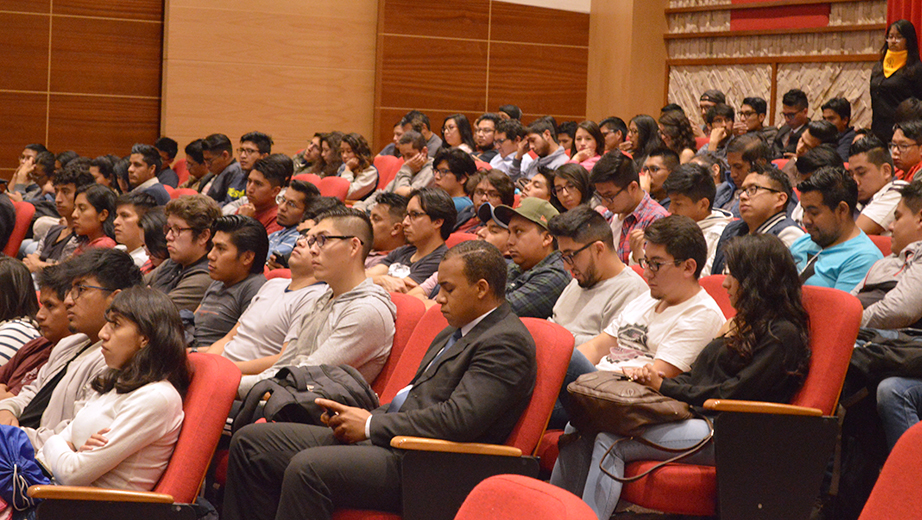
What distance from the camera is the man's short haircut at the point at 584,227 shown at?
2977mm

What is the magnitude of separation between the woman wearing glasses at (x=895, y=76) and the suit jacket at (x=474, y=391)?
4502 millimetres

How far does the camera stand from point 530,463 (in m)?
2.18

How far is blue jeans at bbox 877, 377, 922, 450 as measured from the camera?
2.47 metres

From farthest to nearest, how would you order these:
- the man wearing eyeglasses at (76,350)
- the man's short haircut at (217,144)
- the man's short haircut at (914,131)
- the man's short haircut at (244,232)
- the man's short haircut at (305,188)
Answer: the man's short haircut at (217,144) → the man's short haircut at (305,188) → the man's short haircut at (914,131) → the man's short haircut at (244,232) → the man wearing eyeglasses at (76,350)

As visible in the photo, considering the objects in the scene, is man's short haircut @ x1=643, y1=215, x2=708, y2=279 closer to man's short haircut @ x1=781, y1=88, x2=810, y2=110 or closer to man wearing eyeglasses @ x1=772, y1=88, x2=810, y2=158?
man wearing eyeglasses @ x1=772, y1=88, x2=810, y2=158

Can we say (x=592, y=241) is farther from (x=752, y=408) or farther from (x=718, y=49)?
(x=718, y=49)

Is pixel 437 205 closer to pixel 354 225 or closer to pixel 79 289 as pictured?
→ pixel 354 225

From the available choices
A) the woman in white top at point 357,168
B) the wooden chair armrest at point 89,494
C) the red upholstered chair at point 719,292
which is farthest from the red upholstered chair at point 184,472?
the woman in white top at point 357,168

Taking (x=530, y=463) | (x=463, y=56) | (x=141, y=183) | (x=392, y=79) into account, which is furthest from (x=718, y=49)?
(x=530, y=463)

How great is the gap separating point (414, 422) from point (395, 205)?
219cm

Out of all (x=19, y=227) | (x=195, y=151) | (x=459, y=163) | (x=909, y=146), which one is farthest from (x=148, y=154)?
(x=909, y=146)

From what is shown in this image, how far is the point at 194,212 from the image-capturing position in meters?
3.76

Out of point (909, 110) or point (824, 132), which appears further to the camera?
point (824, 132)

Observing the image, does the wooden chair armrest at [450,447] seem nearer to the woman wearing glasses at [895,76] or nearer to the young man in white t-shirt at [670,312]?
the young man in white t-shirt at [670,312]
